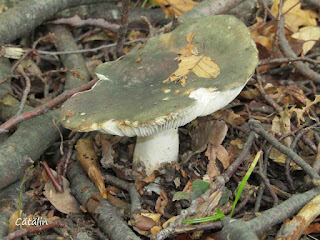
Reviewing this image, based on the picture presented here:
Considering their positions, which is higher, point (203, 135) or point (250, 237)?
point (250, 237)

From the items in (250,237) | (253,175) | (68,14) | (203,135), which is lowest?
(253,175)

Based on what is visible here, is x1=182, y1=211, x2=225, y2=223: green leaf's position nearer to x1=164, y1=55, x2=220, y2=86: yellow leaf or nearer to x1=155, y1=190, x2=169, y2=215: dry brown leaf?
x1=155, y1=190, x2=169, y2=215: dry brown leaf

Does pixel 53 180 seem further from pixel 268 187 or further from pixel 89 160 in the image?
pixel 268 187

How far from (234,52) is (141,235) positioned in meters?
1.23

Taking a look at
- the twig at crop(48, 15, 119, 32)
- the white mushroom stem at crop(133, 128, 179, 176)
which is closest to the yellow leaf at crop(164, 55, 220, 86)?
the white mushroom stem at crop(133, 128, 179, 176)

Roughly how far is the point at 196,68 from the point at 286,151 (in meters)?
0.77

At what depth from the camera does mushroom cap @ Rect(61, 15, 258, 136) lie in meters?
2.11

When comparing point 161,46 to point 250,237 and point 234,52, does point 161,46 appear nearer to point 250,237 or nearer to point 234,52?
point 234,52

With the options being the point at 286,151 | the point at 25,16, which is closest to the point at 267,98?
the point at 286,151

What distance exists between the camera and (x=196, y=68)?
Result: 235 cm

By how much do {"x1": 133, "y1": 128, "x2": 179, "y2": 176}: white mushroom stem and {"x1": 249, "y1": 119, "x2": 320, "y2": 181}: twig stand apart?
550 millimetres

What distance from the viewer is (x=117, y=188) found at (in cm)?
279

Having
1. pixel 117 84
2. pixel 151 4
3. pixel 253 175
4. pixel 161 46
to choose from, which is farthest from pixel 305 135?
pixel 151 4

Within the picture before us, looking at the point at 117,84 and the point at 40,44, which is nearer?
the point at 117,84
